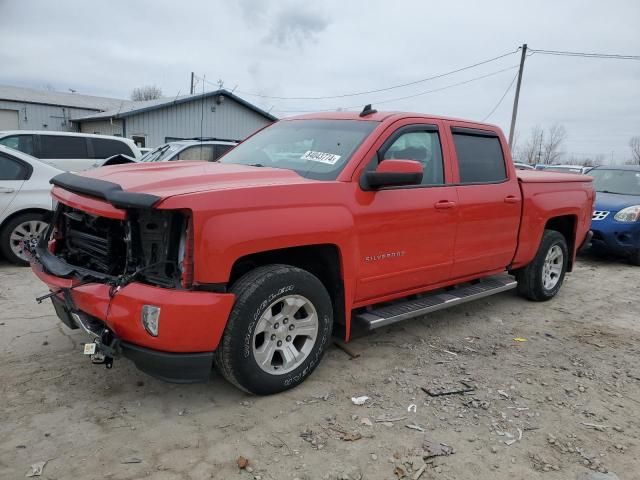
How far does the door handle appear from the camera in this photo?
4.04m

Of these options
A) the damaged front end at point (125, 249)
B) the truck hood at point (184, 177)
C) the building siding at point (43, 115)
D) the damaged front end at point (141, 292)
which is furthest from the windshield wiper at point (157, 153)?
the building siding at point (43, 115)

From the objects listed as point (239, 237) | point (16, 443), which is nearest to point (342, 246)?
point (239, 237)

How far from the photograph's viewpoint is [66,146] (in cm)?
999

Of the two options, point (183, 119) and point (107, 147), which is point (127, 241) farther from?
point (183, 119)

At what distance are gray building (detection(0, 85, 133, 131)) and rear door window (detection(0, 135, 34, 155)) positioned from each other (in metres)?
21.3

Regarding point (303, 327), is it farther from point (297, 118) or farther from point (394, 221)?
point (297, 118)

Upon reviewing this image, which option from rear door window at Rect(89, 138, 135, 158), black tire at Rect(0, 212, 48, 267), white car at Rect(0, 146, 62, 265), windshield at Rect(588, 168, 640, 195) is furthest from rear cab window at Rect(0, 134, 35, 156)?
windshield at Rect(588, 168, 640, 195)

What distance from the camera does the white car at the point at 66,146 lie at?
9617mm

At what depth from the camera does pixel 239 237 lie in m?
2.84

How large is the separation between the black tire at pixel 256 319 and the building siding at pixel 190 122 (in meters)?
20.8

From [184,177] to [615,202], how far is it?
7.77m

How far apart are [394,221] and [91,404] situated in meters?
2.38

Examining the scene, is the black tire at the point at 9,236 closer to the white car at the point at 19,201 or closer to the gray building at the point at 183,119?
the white car at the point at 19,201

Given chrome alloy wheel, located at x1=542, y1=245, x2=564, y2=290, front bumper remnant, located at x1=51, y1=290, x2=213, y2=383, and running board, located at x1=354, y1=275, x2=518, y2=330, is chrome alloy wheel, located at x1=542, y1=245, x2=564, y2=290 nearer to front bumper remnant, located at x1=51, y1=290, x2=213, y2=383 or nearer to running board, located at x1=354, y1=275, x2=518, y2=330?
running board, located at x1=354, y1=275, x2=518, y2=330
